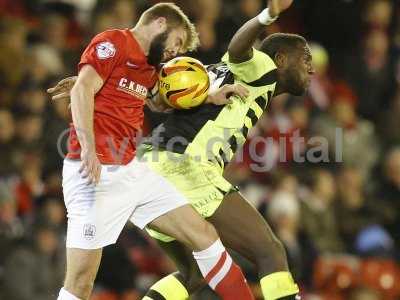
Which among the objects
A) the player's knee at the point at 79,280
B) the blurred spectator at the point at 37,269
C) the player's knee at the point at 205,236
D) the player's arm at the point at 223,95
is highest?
the player's arm at the point at 223,95

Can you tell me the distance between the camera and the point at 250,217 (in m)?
6.21

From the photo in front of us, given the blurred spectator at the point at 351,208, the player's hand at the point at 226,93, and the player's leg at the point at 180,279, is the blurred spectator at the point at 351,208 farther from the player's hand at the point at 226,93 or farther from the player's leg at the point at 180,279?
the player's hand at the point at 226,93

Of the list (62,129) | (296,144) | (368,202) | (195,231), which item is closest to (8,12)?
(62,129)

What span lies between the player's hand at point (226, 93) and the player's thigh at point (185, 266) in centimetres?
97

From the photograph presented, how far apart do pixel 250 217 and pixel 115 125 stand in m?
1.05

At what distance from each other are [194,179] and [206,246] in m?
0.68

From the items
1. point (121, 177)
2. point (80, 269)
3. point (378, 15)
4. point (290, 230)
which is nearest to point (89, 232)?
point (80, 269)

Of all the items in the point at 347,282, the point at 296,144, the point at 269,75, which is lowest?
the point at 347,282

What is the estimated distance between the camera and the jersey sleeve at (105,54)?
5664 mm

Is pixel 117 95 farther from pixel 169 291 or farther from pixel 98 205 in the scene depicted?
pixel 169 291

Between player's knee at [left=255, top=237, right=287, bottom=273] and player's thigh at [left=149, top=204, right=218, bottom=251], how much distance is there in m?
0.45

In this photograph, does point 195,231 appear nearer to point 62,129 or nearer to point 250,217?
point 250,217

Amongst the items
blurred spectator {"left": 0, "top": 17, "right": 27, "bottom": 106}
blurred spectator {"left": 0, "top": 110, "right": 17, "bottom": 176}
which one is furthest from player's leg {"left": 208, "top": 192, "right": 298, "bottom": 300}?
blurred spectator {"left": 0, "top": 17, "right": 27, "bottom": 106}

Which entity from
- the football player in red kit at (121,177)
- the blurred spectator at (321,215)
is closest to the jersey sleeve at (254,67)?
the football player in red kit at (121,177)
